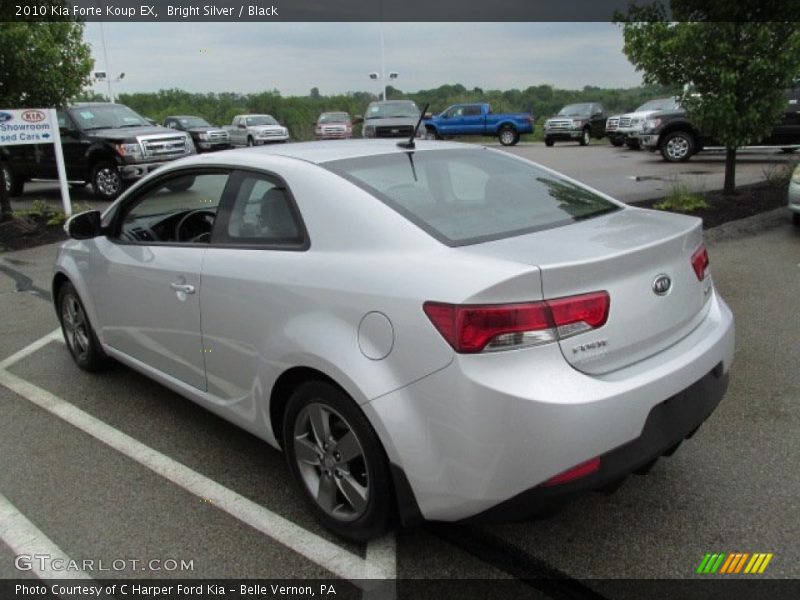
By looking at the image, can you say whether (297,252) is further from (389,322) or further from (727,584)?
(727,584)

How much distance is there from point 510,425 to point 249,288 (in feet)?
4.44

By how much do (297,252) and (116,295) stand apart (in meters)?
1.71

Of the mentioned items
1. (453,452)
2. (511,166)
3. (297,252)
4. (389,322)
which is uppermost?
(511,166)

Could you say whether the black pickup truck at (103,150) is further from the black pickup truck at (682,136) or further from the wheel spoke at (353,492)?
the wheel spoke at (353,492)

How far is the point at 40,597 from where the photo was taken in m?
2.58

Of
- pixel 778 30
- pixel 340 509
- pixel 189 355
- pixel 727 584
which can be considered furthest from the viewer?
pixel 778 30

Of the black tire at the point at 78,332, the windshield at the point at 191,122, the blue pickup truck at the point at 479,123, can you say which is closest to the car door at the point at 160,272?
the black tire at the point at 78,332

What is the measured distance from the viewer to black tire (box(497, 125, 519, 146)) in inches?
1173

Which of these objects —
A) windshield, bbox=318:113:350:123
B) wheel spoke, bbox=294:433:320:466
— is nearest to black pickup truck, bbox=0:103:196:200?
wheel spoke, bbox=294:433:320:466

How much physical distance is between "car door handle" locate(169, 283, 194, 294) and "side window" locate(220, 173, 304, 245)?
0.27 meters

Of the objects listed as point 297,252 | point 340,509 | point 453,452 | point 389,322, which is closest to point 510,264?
point 389,322

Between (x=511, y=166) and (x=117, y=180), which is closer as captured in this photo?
(x=511, y=166)

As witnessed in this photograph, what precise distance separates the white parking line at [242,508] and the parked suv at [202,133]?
22908mm

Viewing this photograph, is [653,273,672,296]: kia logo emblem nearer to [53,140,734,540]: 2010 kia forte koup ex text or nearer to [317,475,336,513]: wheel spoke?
[53,140,734,540]: 2010 kia forte koup ex text
